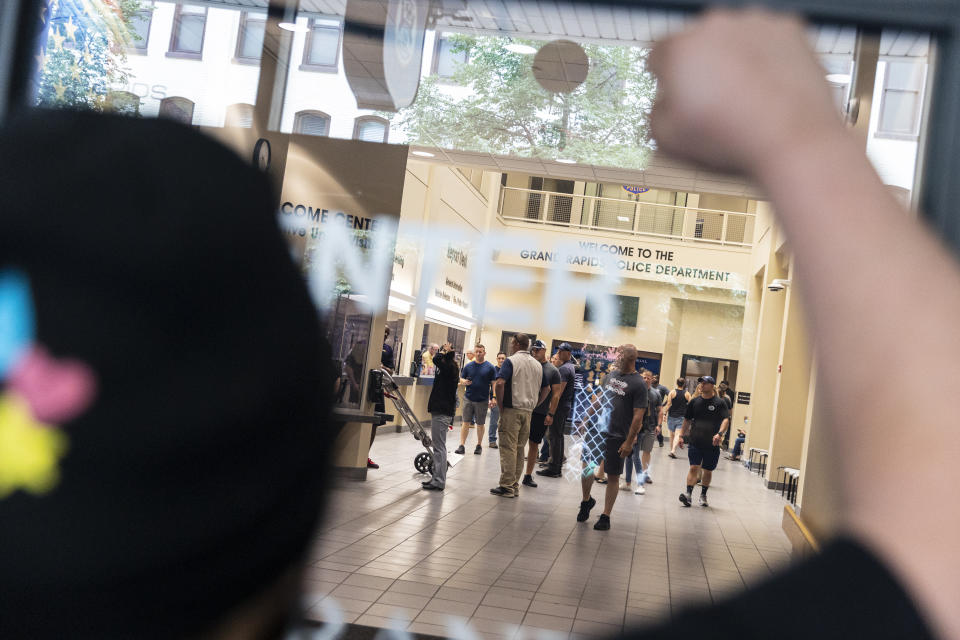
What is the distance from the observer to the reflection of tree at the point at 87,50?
1789 mm

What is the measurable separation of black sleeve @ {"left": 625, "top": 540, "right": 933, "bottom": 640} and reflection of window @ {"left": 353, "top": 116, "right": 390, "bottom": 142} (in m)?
5.58

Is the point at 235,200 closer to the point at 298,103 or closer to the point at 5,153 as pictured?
the point at 5,153

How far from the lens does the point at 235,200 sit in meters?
→ 0.25

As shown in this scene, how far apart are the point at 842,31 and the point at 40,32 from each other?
1126 millimetres

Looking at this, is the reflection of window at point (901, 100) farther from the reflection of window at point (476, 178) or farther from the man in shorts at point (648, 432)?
the reflection of window at point (476, 178)

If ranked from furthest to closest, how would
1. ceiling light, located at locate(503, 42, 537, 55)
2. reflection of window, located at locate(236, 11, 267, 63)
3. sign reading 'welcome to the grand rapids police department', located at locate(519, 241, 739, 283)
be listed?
sign reading 'welcome to the grand rapids police department', located at locate(519, 241, 739, 283)
reflection of window, located at locate(236, 11, 267, 63)
ceiling light, located at locate(503, 42, 537, 55)

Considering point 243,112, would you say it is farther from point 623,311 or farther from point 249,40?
point 623,311

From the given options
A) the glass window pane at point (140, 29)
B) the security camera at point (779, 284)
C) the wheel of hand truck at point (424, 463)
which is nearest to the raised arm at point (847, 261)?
the glass window pane at point (140, 29)

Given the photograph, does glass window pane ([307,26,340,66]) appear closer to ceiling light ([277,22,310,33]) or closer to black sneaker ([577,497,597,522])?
ceiling light ([277,22,310,33])

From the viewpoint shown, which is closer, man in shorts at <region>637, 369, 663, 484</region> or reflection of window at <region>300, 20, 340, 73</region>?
reflection of window at <region>300, 20, 340, 73</region>

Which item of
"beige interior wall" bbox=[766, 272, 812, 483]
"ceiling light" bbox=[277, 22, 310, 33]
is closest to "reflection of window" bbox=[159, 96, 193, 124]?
"ceiling light" bbox=[277, 22, 310, 33]

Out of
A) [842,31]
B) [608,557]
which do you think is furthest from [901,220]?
[608,557]

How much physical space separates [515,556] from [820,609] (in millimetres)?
6788

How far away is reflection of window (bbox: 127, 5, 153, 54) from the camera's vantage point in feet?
9.53
